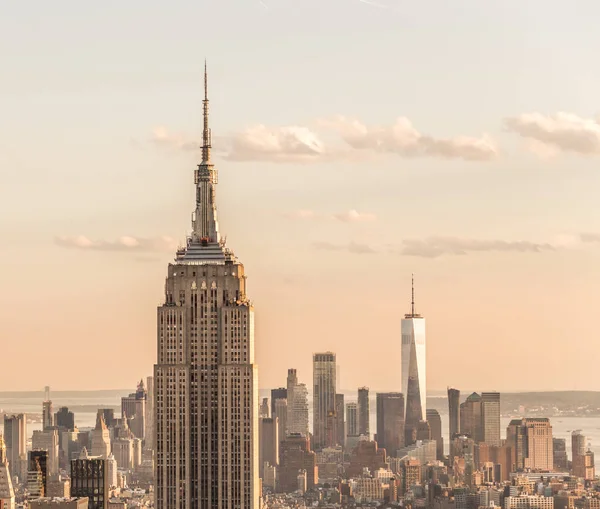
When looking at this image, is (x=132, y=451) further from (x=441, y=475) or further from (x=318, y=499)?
(x=441, y=475)

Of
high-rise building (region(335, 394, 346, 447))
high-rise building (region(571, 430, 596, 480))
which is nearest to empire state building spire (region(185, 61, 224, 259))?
high-rise building (region(571, 430, 596, 480))

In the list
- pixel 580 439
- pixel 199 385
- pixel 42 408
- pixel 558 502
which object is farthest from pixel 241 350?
pixel 558 502

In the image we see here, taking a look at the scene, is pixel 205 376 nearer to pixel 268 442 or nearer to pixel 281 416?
pixel 268 442

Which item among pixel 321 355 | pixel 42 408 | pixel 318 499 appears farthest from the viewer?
pixel 318 499

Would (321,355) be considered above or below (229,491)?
above

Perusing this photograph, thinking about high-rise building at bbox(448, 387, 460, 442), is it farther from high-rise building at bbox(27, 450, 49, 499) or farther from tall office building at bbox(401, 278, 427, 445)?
high-rise building at bbox(27, 450, 49, 499)

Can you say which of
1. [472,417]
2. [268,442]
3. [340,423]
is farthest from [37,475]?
[340,423]

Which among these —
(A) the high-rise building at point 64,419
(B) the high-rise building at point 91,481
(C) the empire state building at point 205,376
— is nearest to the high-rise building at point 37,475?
(B) the high-rise building at point 91,481
